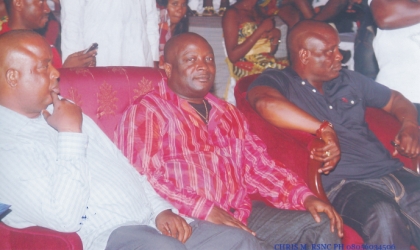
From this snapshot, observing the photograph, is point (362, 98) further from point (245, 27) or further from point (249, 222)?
point (245, 27)

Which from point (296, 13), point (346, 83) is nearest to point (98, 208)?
point (346, 83)

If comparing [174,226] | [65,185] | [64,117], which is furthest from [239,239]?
[64,117]

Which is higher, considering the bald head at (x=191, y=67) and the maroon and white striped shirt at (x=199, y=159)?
the bald head at (x=191, y=67)

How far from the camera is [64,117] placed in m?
1.54

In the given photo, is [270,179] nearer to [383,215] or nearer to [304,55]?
[383,215]

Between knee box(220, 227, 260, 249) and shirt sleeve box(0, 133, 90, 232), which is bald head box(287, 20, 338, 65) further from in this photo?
shirt sleeve box(0, 133, 90, 232)

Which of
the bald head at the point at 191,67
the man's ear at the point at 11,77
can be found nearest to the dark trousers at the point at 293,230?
the bald head at the point at 191,67

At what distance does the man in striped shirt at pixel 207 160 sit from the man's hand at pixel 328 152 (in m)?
0.13

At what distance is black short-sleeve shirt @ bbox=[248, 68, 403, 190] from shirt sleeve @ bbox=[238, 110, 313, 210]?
26 centimetres

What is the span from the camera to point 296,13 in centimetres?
426

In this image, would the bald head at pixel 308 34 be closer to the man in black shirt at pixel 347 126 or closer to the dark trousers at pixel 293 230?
the man in black shirt at pixel 347 126

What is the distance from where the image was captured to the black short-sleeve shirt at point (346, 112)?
87.7 inches

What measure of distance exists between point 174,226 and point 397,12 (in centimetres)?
144

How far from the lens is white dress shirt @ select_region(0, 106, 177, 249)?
1.45 meters
